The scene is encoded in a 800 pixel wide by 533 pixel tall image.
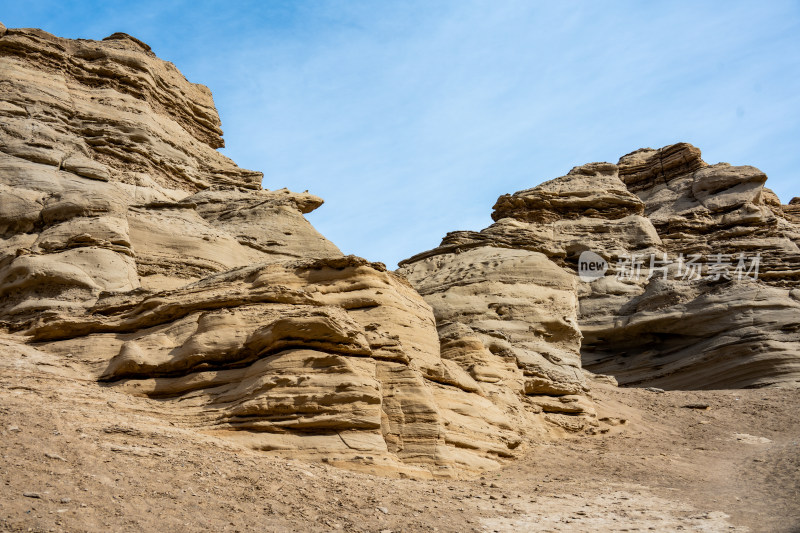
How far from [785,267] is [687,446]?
766 inches

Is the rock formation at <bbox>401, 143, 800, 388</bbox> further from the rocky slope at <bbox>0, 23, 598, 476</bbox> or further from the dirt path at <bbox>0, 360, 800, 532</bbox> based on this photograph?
the dirt path at <bbox>0, 360, 800, 532</bbox>

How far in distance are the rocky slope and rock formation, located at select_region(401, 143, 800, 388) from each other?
23 cm

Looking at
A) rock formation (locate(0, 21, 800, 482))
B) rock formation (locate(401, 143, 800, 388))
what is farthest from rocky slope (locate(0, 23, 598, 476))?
rock formation (locate(401, 143, 800, 388))

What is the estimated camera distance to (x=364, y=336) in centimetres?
1226

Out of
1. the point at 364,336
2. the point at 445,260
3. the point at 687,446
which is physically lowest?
the point at 687,446

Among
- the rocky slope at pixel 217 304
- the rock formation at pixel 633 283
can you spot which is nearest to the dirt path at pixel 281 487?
the rocky slope at pixel 217 304

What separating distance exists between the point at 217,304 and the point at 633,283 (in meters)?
22.4

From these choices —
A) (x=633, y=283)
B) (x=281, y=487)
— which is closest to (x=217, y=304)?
(x=281, y=487)

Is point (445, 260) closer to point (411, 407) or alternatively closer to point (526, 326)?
point (526, 326)

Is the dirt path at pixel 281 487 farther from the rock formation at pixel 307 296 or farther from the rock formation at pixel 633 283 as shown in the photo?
the rock formation at pixel 633 283

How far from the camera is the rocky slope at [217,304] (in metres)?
11.1

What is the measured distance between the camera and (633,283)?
104 ft

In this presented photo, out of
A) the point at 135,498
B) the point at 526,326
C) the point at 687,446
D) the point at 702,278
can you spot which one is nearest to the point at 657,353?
the point at 702,278

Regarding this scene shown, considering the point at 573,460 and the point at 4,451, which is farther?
the point at 573,460
